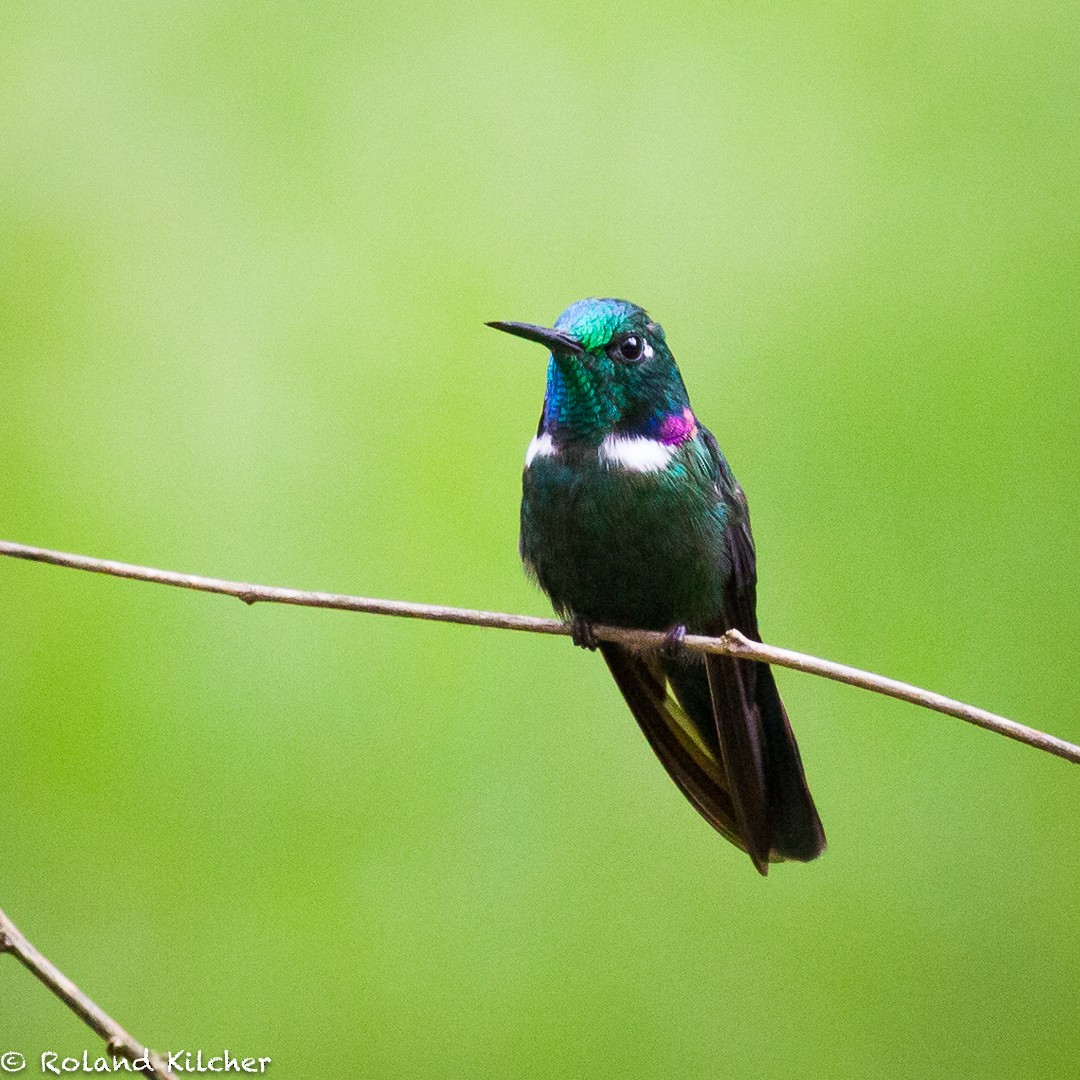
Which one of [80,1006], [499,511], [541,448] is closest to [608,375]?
[541,448]

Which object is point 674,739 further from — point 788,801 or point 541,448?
point 541,448

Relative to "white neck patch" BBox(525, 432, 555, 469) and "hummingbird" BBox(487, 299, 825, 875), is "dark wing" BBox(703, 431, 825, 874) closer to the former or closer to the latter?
"hummingbird" BBox(487, 299, 825, 875)

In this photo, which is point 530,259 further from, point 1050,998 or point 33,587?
point 1050,998

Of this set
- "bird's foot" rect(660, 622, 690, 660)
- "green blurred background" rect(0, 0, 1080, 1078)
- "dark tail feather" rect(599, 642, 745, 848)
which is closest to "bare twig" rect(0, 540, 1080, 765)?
"bird's foot" rect(660, 622, 690, 660)

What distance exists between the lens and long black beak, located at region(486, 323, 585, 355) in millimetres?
1343

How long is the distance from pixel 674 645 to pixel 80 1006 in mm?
888

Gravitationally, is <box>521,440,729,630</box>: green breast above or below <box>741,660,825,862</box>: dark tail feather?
above

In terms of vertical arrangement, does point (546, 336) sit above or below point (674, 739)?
above

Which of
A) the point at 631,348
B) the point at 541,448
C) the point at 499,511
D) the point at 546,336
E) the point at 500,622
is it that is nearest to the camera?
the point at 500,622

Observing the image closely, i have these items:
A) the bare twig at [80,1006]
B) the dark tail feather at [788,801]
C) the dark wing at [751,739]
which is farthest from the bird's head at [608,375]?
the bare twig at [80,1006]

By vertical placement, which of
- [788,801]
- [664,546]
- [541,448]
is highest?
[541,448]

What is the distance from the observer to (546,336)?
4.78 feet

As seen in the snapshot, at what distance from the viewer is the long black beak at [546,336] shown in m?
1.34

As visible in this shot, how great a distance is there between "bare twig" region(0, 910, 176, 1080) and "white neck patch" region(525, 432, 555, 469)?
90cm
